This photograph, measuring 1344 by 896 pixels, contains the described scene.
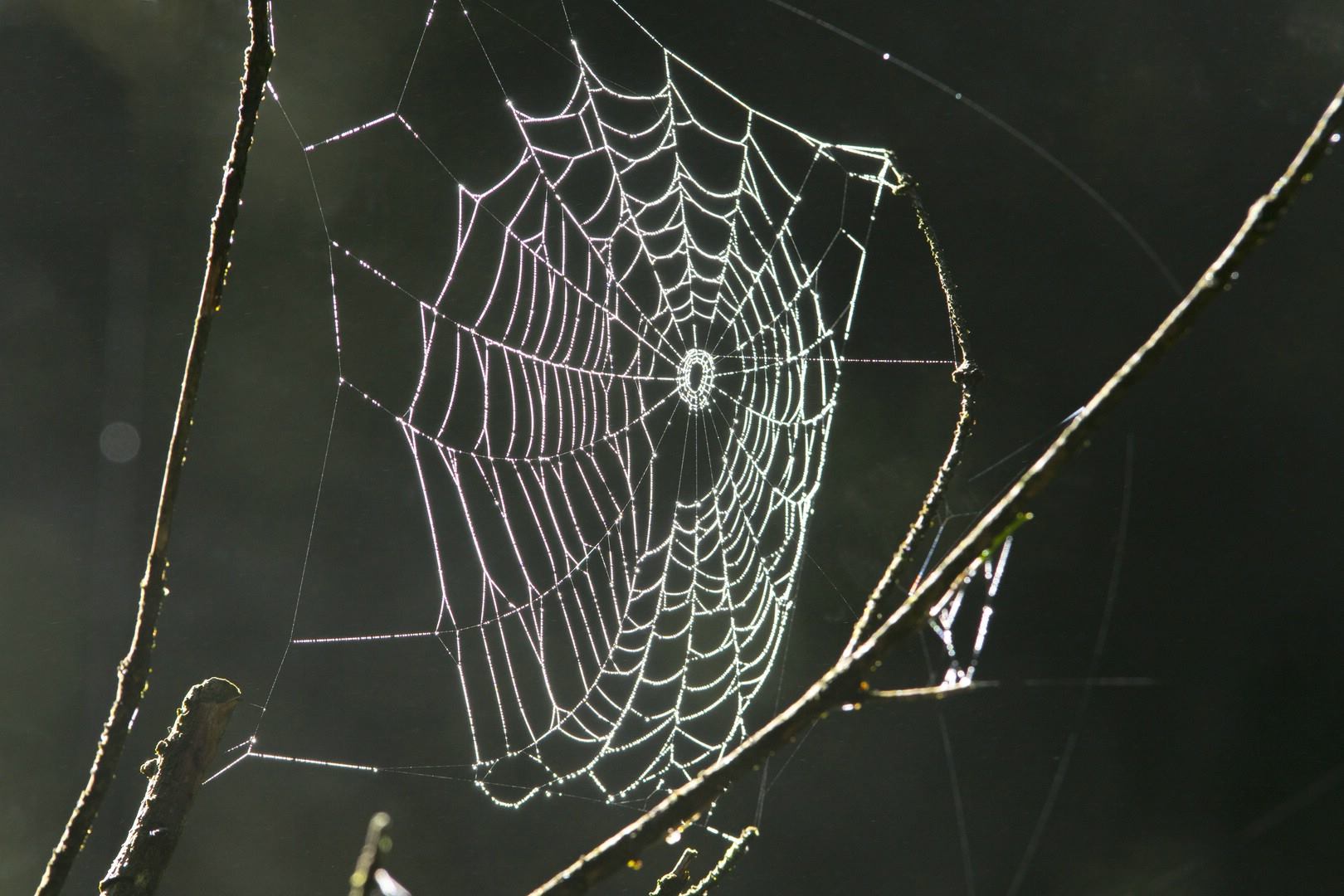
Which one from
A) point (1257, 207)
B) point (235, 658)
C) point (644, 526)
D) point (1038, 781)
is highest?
point (1257, 207)

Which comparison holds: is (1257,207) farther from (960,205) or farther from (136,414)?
(136,414)

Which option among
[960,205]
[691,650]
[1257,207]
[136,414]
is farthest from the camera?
[691,650]

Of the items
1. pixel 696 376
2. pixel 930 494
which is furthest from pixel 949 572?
pixel 696 376

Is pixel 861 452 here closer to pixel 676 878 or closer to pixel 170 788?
pixel 676 878

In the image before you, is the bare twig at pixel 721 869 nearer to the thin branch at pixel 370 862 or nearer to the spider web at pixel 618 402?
the thin branch at pixel 370 862

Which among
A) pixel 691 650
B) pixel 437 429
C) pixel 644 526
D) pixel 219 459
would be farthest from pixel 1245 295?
pixel 219 459

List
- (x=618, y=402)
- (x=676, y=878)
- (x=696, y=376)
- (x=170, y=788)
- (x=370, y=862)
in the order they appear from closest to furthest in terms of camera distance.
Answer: (x=370, y=862) < (x=170, y=788) < (x=676, y=878) < (x=696, y=376) < (x=618, y=402)
